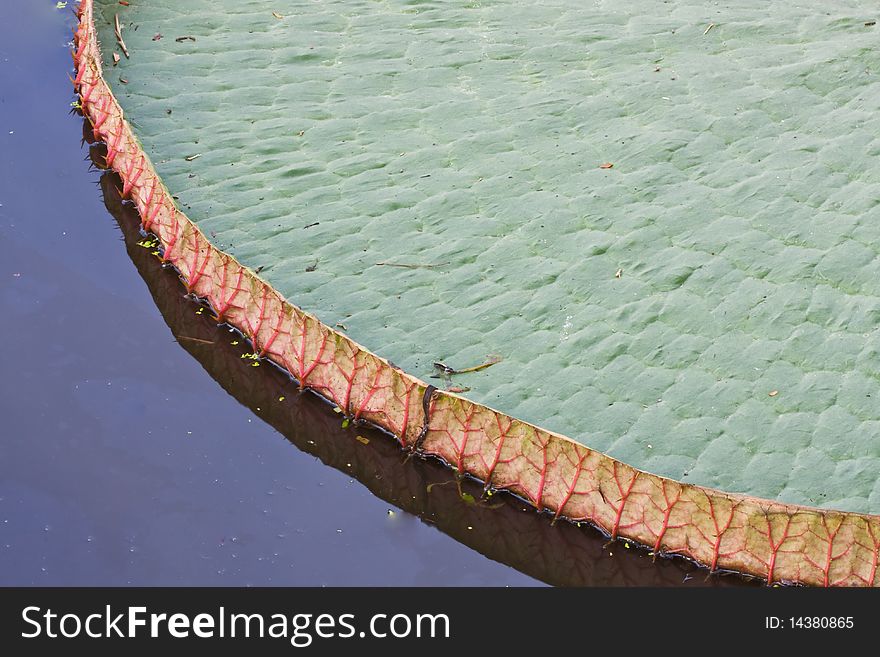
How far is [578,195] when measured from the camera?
3381mm

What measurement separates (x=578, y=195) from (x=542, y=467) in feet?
3.32

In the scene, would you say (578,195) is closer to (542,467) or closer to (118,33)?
(542,467)

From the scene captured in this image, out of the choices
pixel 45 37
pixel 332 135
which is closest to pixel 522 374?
pixel 332 135

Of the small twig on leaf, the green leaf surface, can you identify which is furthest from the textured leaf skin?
the small twig on leaf

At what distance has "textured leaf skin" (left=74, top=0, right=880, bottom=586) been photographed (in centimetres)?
256

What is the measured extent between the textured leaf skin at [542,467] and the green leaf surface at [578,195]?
0.13 metres

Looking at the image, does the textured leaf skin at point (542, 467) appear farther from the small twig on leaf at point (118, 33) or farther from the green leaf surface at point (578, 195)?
the small twig on leaf at point (118, 33)

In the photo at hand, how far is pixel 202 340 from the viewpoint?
3.19 meters

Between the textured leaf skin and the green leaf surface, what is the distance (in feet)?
0.41

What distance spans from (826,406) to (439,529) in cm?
107

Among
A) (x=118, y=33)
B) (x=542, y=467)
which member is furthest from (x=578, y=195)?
(x=118, y=33)

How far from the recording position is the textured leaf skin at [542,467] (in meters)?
2.56

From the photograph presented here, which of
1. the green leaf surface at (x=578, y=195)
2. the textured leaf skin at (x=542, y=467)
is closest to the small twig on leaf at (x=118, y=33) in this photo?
the green leaf surface at (x=578, y=195)

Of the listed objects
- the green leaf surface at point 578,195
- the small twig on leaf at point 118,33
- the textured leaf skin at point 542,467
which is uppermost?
the small twig on leaf at point 118,33
